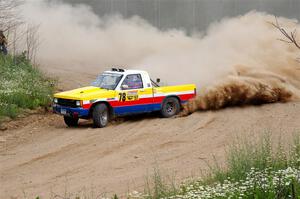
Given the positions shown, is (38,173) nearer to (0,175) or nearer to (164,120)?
(0,175)

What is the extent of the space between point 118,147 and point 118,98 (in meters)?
3.05

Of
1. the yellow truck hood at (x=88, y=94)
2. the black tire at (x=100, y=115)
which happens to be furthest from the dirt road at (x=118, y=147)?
the yellow truck hood at (x=88, y=94)

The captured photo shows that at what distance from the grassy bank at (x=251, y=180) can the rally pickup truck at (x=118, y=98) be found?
8.13 meters

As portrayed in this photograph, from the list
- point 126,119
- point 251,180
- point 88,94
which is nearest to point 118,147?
point 88,94

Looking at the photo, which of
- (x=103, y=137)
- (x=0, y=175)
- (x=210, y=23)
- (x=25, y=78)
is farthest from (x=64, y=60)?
(x=0, y=175)

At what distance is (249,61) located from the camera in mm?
22297

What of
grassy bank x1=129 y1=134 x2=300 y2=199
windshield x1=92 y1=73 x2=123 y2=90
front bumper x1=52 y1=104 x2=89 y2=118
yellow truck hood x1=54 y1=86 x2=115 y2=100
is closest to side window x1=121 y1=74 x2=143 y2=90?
windshield x1=92 y1=73 x2=123 y2=90

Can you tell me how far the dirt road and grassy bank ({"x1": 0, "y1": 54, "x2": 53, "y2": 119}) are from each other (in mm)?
752

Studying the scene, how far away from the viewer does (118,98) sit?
17.4m

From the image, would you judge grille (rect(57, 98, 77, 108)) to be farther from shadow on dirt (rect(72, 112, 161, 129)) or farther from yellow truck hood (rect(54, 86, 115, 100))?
shadow on dirt (rect(72, 112, 161, 129))

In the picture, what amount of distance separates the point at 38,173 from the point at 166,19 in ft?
81.1

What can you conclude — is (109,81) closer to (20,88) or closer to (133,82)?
(133,82)

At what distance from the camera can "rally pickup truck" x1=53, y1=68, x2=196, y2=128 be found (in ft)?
55.8

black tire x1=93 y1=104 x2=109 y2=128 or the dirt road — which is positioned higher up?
black tire x1=93 y1=104 x2=109 y2=128
